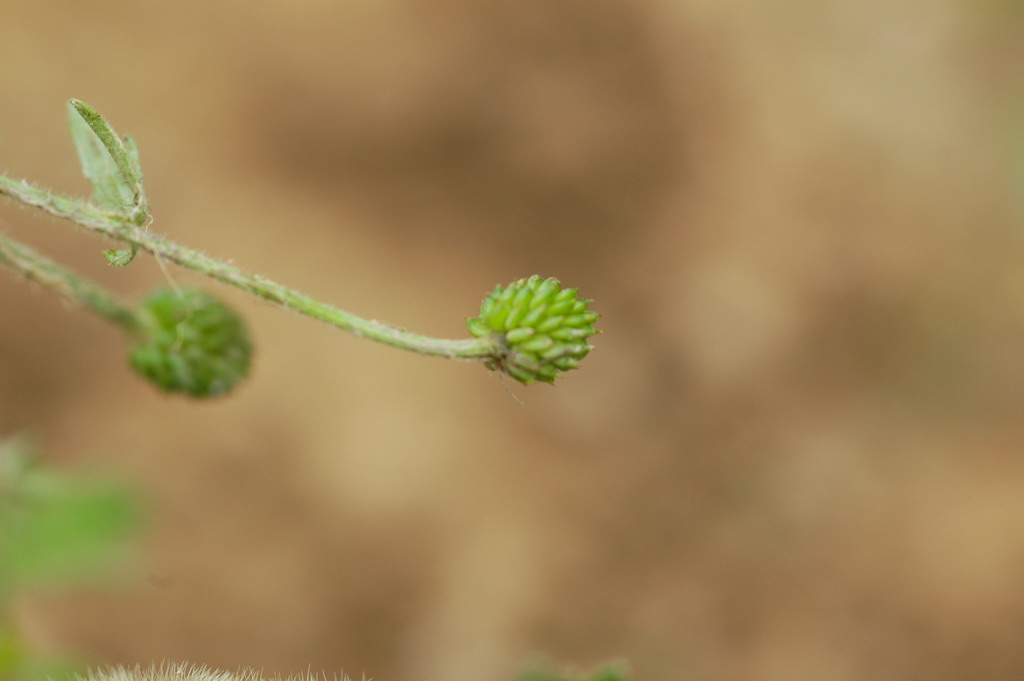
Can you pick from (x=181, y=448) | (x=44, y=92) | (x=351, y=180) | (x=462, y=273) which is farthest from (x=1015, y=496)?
(x=44, y=92)

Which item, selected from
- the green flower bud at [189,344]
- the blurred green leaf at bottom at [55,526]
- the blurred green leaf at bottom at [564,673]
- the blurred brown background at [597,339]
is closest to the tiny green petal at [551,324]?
the blurred green leaf at bottom at [564,673]

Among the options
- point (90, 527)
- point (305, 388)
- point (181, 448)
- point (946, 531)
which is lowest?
point (90, 527)

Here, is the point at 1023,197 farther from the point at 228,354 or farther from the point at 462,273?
the point at 228,354

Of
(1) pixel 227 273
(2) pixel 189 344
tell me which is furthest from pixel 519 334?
(2) pixel 189 344

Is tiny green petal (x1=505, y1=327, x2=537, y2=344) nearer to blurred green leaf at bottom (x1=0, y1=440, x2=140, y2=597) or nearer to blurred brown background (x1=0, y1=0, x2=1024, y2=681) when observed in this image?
blurred green leaf at bottom (x1=0, y1=440, x2=140, y2=597)

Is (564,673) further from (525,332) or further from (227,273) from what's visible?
(227,273)

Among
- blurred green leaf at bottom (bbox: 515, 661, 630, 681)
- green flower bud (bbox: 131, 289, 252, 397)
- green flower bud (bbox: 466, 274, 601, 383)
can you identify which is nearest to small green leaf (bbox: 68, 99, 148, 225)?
green flower bud (bbox: 131, 289, 252, 397)
